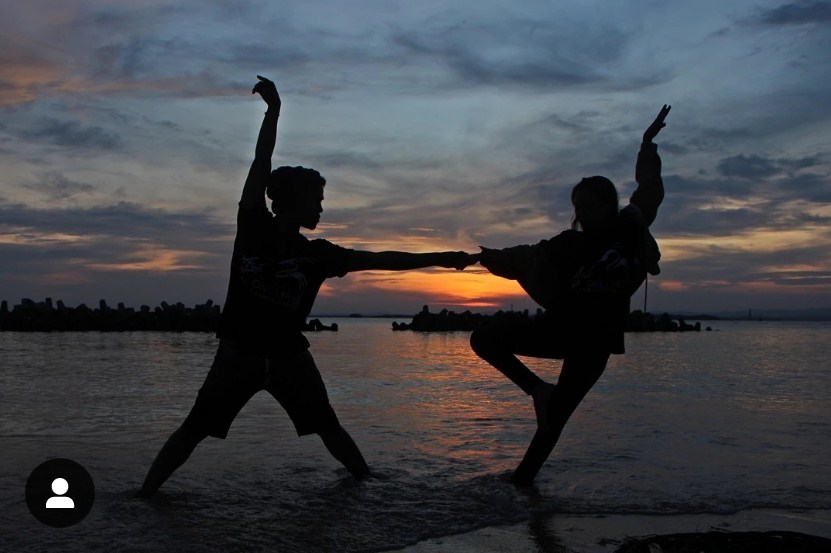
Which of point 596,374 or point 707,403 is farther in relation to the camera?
point 707,403

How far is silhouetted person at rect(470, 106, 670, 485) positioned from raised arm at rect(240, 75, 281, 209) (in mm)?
1853

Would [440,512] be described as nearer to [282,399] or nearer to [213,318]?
[282,399]

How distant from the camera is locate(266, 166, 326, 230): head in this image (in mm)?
4680

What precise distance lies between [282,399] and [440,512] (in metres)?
1.29

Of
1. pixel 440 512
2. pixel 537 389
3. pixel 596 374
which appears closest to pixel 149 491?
pixel 440 512

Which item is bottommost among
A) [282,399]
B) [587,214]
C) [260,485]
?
[260,485]

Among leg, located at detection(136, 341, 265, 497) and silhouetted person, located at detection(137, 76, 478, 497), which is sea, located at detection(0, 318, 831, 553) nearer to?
leg, located at detection(136, 341, 265, 497)

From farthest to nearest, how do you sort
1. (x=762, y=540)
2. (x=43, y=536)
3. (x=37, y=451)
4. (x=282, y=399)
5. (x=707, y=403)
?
(x=707, y=403) < (x=37, y=451) < (x=282, y=399) < (x=43, y=536) < (x=762, y=540)

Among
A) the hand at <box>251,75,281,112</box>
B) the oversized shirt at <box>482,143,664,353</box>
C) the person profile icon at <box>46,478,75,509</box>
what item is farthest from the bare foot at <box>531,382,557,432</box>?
the person profile icon at <box>46,478,75,509</box>

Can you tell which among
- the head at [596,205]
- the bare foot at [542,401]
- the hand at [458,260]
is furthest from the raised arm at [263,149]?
the bare foot at [542,401]

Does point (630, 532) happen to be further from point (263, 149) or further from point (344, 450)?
point (263, 149)

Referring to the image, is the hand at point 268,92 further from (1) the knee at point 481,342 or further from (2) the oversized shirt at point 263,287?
(1) the knee at point 481,342

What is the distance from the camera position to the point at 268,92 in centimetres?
457

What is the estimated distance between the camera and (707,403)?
10469 mm
